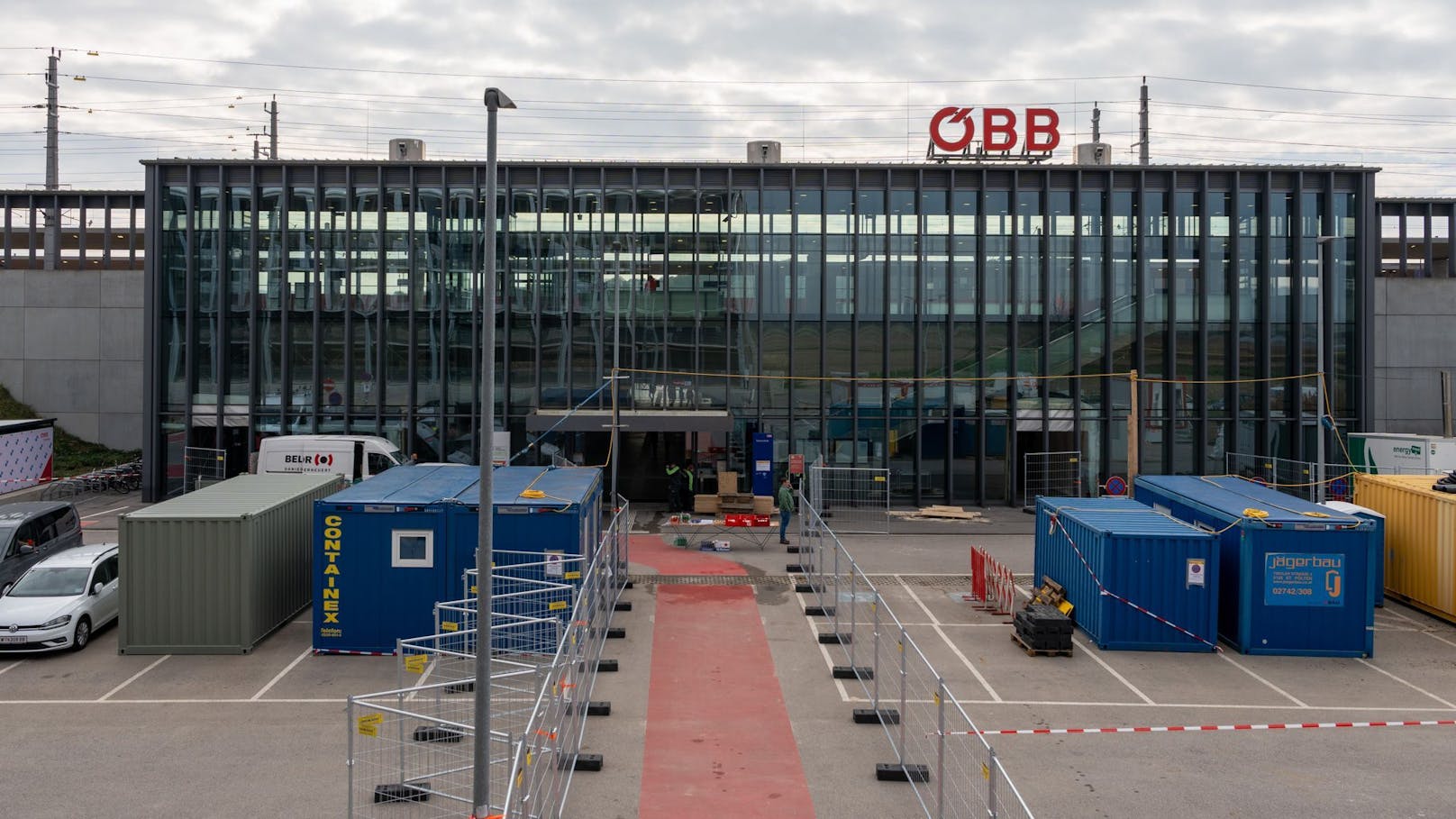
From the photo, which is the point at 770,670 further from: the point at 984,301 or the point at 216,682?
the point at 984,301

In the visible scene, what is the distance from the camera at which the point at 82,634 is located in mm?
16719

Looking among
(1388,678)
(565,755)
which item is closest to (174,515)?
(565,755)

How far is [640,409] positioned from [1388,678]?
75.4ft

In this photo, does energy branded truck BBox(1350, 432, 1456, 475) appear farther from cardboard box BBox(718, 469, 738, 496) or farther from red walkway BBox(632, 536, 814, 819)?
red walkway BBox(632, 536, 814, 819)

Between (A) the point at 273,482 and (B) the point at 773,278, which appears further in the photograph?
(B) the point at 773,278

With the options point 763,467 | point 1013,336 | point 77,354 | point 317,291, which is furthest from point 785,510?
point 77,354

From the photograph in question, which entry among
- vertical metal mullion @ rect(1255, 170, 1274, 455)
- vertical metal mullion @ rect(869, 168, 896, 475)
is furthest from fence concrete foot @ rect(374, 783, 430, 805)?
vertical metal mullion @ rect(1255, 170, 1274, 455)

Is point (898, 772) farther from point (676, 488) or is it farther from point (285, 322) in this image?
point (285, 322)

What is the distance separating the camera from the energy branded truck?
3141cm

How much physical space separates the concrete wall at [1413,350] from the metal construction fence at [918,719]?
32490mm

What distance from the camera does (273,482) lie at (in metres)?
19.9

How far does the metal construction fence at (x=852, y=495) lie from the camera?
1221 inches

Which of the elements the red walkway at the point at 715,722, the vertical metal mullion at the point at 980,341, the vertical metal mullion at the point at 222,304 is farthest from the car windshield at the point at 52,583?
the vertical metal mullion at the point at 980,341

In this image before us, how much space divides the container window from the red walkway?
13.7ft
